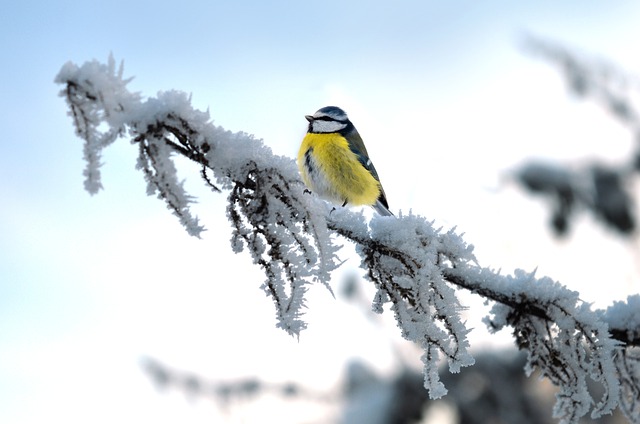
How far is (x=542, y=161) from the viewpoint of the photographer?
18.5m

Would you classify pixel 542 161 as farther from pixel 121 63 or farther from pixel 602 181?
pixel 121 63

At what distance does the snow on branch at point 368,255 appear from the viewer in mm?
1639

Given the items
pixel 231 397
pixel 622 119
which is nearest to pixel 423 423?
pixel 231 397

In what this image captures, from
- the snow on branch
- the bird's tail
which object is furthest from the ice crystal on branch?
the bird's tail

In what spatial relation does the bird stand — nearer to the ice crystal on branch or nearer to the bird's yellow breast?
the bird's yellow breast

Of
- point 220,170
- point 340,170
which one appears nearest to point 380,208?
point 340,170

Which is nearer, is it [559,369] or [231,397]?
[559,369]

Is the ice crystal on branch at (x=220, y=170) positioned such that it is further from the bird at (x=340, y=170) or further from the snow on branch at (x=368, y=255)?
the bird at (x=340, y=170)

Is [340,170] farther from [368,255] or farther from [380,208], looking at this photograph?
[368,255]

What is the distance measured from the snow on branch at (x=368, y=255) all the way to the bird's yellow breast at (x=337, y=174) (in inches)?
100

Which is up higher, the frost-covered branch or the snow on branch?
the frost-covered branch

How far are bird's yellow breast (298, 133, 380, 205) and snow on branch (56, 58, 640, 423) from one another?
254 centimetres

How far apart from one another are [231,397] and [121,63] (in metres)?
10.2

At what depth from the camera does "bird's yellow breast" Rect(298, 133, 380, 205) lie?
15.2 feet
